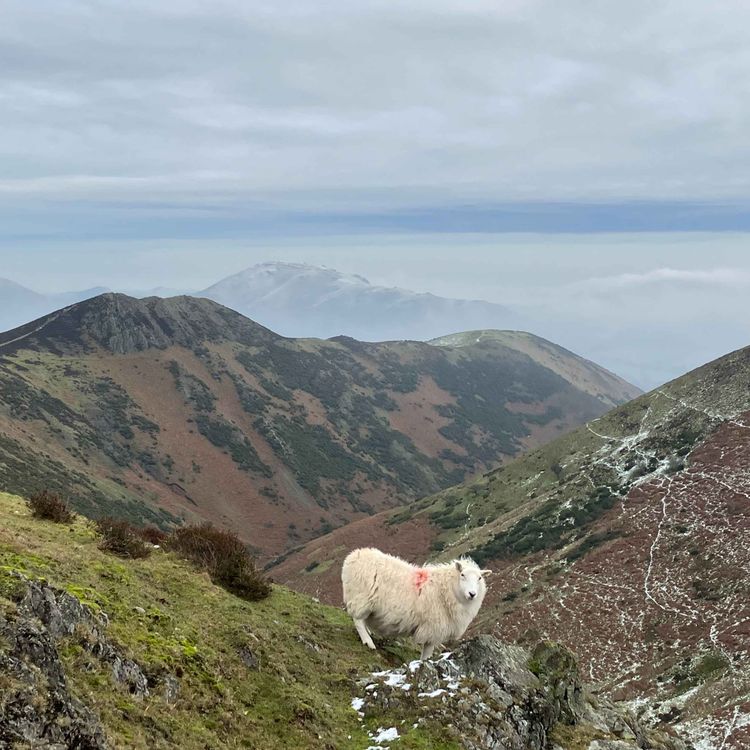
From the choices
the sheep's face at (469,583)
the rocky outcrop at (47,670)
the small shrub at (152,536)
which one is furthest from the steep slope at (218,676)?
the small shrub at (152,536)

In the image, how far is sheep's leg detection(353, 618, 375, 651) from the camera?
16578 millimetres

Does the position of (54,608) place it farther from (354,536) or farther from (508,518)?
(354,536)

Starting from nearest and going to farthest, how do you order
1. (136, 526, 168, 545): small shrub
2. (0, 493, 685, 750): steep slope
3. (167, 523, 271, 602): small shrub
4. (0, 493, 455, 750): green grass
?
(0, 493, 685, 750): steep slope, (0, 493, 455, 750): green grass, (167, 523, 271, 602): small shrub, (136, 526, 168, 545): small shrub

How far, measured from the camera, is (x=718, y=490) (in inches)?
1991

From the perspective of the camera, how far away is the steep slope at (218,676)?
8242 millimetres

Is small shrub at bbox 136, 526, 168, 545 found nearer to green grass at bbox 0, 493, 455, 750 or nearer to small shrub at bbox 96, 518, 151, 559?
small shrub at bbox 96, 518, 151, 559

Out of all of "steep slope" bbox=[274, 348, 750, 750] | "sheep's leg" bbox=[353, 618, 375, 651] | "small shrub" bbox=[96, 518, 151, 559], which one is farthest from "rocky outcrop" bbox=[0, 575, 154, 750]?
"steep slope" bbox=[274, 348, 750, 750]

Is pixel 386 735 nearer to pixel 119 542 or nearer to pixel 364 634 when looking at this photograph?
pixel 364 634

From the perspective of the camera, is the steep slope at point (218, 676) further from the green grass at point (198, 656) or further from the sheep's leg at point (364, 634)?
the sheep's leg at point (364, 634)

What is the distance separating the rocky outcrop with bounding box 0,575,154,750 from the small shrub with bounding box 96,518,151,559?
20.6ft

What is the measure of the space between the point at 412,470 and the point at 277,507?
46258 mm

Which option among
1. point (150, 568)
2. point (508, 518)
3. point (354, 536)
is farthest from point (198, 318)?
point (150, 568)

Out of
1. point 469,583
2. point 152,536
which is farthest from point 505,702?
point 152,536

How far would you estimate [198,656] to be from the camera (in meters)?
11.8
